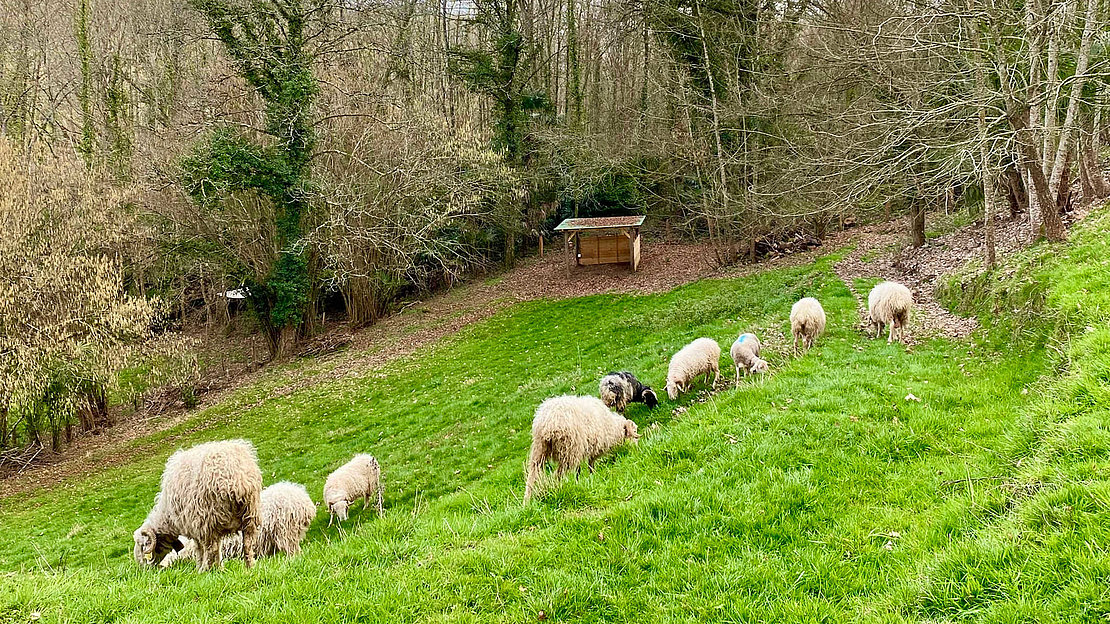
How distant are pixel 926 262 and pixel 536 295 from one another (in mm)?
15206

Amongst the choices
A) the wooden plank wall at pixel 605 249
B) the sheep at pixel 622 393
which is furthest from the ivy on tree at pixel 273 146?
the sheep at pixel 622 393

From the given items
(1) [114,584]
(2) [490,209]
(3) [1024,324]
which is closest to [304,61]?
(2) [490,209]

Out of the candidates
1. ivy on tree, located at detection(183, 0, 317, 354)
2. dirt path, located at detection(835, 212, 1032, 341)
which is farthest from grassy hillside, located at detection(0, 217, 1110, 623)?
ivy on tree, located at detection(183, 0, 317, 354)

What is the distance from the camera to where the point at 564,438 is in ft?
23.1

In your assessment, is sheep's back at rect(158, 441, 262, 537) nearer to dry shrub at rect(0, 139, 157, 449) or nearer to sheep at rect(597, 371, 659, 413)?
sheep at rect(597, 371, 659, 413)

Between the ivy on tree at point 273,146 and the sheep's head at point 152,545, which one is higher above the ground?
the ivy on tree at point 273,146

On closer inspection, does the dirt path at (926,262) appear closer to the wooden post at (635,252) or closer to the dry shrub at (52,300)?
the wooden post at (635,252)

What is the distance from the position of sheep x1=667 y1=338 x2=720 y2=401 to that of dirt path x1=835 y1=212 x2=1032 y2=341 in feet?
12.1

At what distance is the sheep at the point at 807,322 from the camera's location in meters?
11.3

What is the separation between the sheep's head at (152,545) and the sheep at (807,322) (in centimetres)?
1007

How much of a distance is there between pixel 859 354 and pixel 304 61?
19903 mm

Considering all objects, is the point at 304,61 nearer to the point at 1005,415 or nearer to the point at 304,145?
the point at 304,145

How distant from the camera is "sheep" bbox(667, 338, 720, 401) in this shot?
10.5 meters

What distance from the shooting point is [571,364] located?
647 inches
